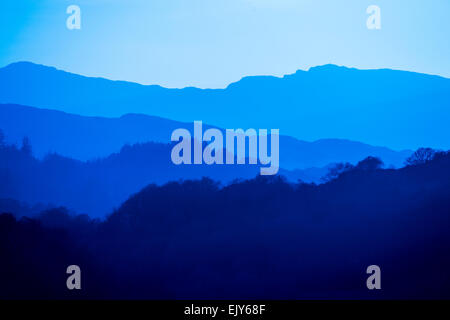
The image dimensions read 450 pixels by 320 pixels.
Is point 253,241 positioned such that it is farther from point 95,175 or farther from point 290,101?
point 95,175

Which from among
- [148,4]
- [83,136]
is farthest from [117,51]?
[83,136]

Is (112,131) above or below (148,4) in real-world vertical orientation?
below

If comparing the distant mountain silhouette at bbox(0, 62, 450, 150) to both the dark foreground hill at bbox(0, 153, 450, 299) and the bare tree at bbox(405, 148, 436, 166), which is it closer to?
the bare tree at bbox(405, 148, 436, 166)

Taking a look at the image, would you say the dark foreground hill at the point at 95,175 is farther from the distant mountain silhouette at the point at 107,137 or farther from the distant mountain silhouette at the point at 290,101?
the distant mountain silhouette at the point at 290,101

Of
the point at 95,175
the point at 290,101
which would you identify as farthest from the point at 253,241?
the point at 95,175

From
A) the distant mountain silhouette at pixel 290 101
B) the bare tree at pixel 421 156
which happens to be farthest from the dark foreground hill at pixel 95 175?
the bare tree at pixel 421 156

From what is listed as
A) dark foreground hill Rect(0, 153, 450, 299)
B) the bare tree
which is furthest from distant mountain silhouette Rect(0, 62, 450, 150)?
dark foreground hill Rect(0, 153, 450, 299)
